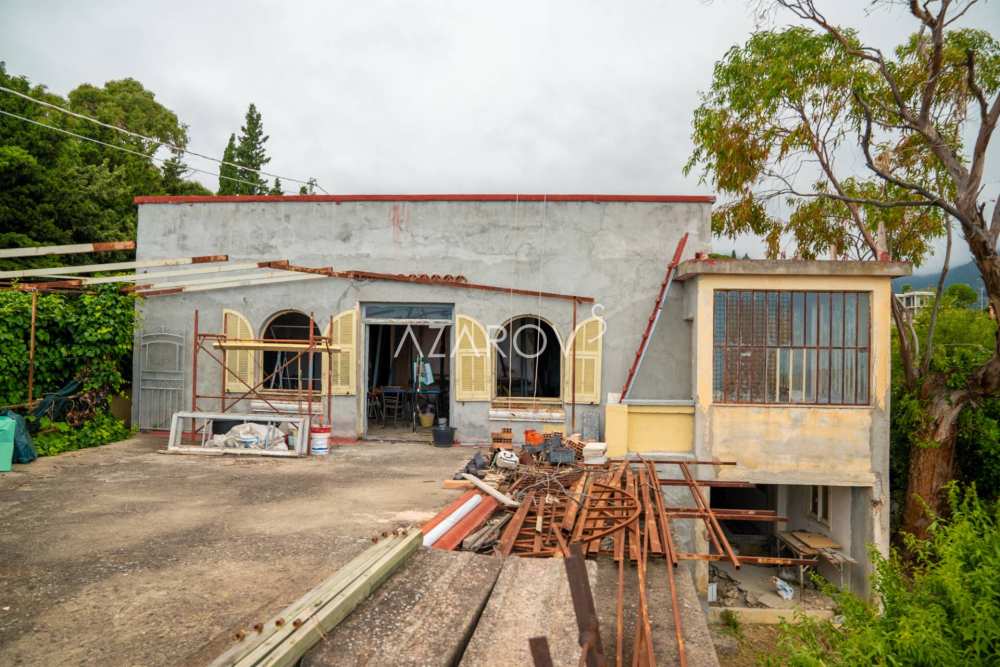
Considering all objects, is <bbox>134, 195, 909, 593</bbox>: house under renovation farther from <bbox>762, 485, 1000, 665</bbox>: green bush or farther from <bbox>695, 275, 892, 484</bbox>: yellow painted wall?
<bbox>762, 485, 1000, 665</bbox>: green bush

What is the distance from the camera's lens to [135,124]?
1204 inches

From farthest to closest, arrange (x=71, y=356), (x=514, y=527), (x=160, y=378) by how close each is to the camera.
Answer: (x=160, y=378), (x=71, y=356), (x=514, y=527)

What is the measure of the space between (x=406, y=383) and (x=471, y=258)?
5537mm

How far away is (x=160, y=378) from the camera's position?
1319 centimetres

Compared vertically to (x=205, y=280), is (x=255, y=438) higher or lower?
lower

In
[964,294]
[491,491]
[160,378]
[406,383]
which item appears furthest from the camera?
[964,294]

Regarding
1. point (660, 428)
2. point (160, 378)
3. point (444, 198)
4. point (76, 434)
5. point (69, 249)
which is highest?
point (444, 198)

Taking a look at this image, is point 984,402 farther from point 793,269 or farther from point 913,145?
point 793,269

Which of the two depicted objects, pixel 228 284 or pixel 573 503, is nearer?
pixel 573 503

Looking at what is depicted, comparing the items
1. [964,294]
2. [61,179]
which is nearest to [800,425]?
[61,179]

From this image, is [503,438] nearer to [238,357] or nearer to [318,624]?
[238,357]

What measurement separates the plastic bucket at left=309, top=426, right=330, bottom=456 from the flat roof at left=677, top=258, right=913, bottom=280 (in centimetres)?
655

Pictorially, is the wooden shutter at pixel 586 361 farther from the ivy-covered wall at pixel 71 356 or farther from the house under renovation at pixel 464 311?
the ivy-covered wall at pixel 71 356

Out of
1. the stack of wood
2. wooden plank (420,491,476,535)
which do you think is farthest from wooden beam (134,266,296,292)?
wooden plank (420,491,476,535)
